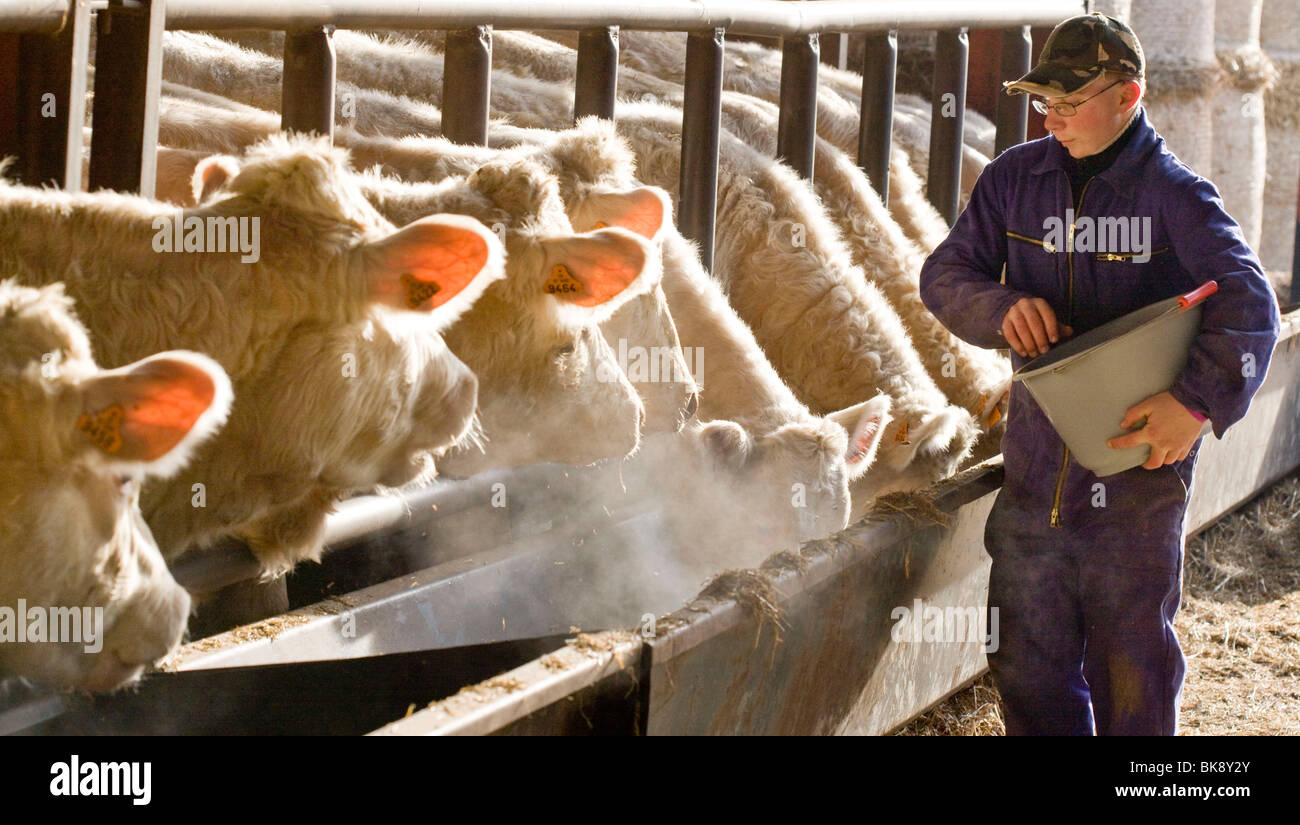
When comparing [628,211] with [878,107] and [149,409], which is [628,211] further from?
[878,107]

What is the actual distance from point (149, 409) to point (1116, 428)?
210cm

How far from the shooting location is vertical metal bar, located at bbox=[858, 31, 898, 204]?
5867mm

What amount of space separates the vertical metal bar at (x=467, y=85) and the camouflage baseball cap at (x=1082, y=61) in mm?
1674

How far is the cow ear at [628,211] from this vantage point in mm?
3902

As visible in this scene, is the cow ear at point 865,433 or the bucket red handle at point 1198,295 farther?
the cow ear at point 865,433

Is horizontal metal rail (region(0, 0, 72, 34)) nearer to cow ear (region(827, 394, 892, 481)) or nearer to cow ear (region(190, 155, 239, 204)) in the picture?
cow ear (region(190, 155, 239, 204))

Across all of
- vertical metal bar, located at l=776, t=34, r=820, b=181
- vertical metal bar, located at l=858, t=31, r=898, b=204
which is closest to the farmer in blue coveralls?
vertical metal bar, located at l=776, t=34, r=820, b=181

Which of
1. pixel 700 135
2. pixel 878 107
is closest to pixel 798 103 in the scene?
pixel 878 107

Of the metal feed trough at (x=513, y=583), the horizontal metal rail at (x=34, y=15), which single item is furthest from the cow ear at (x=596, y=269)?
the horizontal metal rail at (x=34, y=15)

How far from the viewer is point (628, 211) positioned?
155 inches

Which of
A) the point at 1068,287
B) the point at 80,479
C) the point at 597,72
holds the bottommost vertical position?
the point at 80,479

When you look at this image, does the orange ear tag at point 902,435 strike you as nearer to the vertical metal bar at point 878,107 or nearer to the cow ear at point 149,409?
the vertical metal bar at point 878,107

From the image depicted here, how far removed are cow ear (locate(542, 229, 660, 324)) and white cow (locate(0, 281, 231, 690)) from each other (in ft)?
3.87
